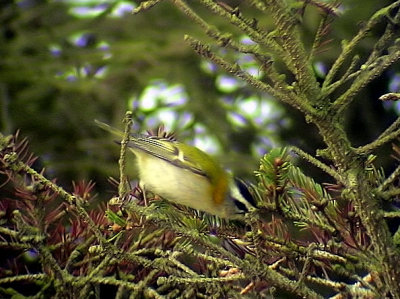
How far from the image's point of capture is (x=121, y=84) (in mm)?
3088

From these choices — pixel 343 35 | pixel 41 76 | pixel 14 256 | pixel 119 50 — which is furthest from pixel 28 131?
pixel 14 256

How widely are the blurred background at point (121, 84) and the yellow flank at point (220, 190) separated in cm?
130

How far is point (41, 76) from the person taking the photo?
2979 millimetres

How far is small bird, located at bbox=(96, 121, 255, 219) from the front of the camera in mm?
1152

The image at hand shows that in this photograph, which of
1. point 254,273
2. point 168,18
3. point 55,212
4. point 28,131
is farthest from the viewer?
point 168,18

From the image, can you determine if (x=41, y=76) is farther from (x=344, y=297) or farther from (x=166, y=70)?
(x=344, y=297)

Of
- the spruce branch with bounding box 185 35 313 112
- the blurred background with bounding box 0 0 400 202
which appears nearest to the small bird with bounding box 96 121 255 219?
the spruce branch with bounding box 185 35 313 112

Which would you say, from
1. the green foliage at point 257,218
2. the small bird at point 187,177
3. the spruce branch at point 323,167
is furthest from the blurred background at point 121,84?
the spruce branch at point 323,167

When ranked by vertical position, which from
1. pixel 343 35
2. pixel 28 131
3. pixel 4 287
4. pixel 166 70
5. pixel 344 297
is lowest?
pixel 28 131

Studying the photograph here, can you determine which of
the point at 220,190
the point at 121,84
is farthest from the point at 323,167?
the point at 121,84

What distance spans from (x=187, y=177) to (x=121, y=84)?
158cm

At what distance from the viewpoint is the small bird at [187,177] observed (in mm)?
1152

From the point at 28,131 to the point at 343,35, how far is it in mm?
1274

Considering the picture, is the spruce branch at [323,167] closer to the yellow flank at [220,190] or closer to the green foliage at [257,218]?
the green foliage at [257,218]
